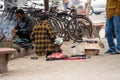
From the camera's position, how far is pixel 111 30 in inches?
519

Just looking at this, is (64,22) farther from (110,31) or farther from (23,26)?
(110,31)

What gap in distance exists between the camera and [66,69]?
1052 cm

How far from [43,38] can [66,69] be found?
3.11 m

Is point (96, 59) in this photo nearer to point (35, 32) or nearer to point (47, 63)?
point (47, 63)

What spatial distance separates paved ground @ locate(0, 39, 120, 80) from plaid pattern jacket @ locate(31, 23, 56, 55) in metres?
0.47

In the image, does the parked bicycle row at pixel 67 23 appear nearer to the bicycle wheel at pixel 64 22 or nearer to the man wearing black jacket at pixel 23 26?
the bicycle wheel at pixel 64 22

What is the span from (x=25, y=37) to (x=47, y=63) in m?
2.57

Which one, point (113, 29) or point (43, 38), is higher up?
point (113, 29)

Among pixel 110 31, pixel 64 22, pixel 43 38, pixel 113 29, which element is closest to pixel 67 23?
pixel 64 22

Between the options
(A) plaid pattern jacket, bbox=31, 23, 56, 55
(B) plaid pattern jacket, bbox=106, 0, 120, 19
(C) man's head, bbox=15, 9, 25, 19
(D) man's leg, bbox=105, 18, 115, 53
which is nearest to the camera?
(B) plaid pattern jacket, bbox=106, 0, 120, 19

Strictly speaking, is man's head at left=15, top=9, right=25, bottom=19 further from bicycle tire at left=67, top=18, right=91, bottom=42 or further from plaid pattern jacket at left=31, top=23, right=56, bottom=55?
bicycle tire at left=67, top=18, right=91, bottom=42

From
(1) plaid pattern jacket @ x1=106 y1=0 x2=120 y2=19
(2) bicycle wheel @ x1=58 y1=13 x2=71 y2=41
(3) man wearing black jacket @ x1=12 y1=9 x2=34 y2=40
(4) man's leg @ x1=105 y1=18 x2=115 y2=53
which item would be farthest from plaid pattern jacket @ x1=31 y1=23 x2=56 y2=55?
(2) bicycle wheel @ x1=58 y1=13 x2=71 y2=41

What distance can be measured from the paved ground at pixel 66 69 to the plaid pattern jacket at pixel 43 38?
0.47 meters

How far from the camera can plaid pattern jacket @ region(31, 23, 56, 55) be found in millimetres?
13359
